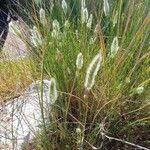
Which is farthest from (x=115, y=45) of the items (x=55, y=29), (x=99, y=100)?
(x=55, y=29)

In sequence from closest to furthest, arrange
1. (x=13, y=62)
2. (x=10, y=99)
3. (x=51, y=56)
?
(x=51, y=56)
(x=10, y=99)
(x=13, y=62)

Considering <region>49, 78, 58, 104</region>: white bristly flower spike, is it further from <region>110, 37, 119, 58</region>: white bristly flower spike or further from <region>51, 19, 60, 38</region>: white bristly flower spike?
<region>51, 19, 60, 38</region>: white bristly flower spike

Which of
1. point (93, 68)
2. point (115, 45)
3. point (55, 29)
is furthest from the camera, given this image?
point (55, 29)

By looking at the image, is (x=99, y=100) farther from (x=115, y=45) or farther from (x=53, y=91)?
(x=53, y=91)

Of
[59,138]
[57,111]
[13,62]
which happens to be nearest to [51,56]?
[57,111]

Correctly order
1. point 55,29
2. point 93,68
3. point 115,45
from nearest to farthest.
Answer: point 93,68 → point 115,45 → point 55,29

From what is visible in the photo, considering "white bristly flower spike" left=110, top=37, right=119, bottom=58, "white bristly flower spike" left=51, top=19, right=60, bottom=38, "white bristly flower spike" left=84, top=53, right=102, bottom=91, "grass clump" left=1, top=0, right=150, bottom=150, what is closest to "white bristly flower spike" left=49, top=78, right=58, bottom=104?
"white bristly flower spike" left=84, top=53, right=102, bottom=91

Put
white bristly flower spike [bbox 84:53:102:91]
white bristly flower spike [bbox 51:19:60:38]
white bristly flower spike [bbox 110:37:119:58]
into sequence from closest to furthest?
white bristly flower spike [bbox 84:53:102:91], white bristly flower spike [bbox 110:37:119:58], white bristly flower spike [bbox 51:19:60:38]

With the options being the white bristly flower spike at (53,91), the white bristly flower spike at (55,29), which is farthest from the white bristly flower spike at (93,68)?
the white bristly flower spike at (55,29)

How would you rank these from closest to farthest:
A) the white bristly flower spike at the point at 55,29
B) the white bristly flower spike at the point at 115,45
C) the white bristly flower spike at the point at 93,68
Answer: the white bristly flower spike at the point at 93,68, the white bristly flower spike at the point at 115,45, the white bristly flower spike at the point at 55,29

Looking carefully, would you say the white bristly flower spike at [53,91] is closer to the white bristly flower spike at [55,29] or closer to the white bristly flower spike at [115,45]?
the white bristly flower spike at [115,45]

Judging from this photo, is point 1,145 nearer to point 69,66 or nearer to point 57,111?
point 57,111
